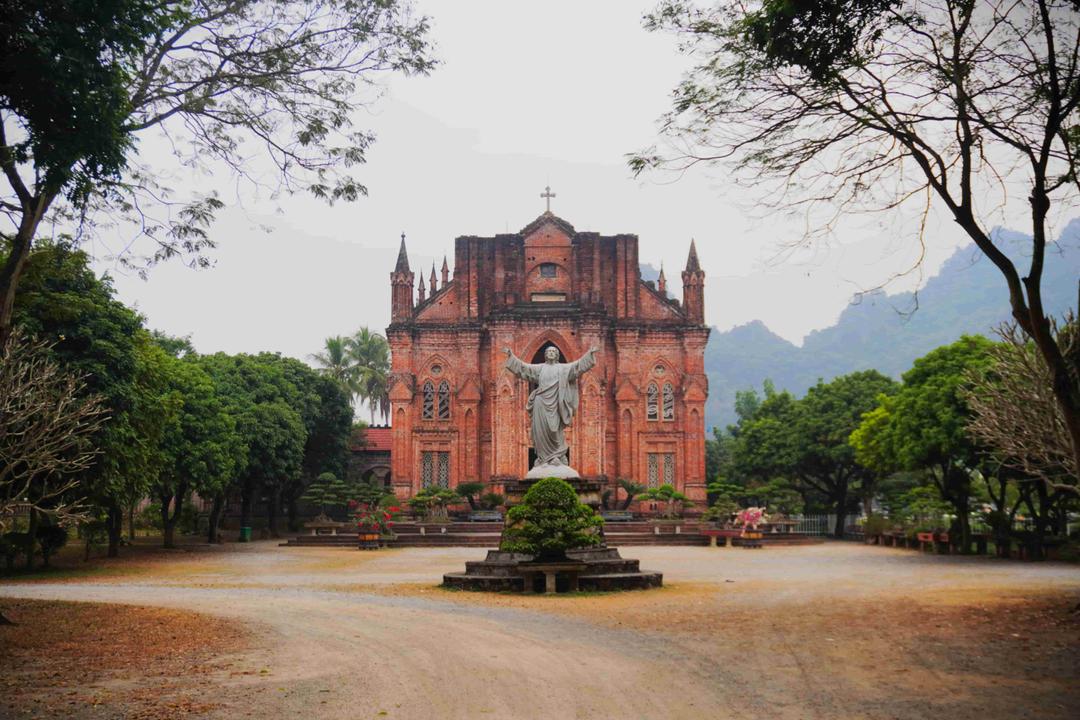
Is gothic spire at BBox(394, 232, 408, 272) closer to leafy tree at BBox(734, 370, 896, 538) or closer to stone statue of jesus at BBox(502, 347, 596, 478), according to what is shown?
leafy tree at BBox(734, 370, 896, 538)

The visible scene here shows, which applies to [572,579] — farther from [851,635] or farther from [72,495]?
[72,495]

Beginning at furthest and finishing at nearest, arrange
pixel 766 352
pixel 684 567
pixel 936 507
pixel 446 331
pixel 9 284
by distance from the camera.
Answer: pixel 766 352 → pixel 446 331 → pixel 936 507 → pixel 684 567 → pixel 9 284

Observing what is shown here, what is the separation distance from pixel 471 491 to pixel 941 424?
69.3ft

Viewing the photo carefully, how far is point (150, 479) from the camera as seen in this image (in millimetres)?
22406

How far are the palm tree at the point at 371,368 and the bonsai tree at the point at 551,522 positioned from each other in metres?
45.0

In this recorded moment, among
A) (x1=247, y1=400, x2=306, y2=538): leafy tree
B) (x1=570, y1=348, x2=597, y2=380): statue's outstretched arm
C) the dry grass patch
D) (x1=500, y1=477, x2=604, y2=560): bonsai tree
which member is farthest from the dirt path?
(x1=247, y1=400, x2=306, y2=538): leafy tree

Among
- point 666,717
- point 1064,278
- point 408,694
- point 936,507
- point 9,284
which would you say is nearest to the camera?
point 666,717

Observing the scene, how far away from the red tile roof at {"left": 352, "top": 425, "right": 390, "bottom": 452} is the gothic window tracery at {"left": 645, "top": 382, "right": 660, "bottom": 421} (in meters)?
14.2

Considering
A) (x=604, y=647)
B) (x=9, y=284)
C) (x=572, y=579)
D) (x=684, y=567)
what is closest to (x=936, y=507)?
(x=684, y=567)

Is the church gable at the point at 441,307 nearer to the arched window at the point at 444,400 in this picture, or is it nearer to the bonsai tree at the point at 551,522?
the arched window at the point at 444,400

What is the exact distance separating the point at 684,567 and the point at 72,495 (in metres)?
12.7

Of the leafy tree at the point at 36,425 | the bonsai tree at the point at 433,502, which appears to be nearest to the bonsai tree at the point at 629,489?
the bonsai tree at the point at 433,502

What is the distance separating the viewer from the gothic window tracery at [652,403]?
Result: 4206 centimetres

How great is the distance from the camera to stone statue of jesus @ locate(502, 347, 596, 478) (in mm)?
17109
